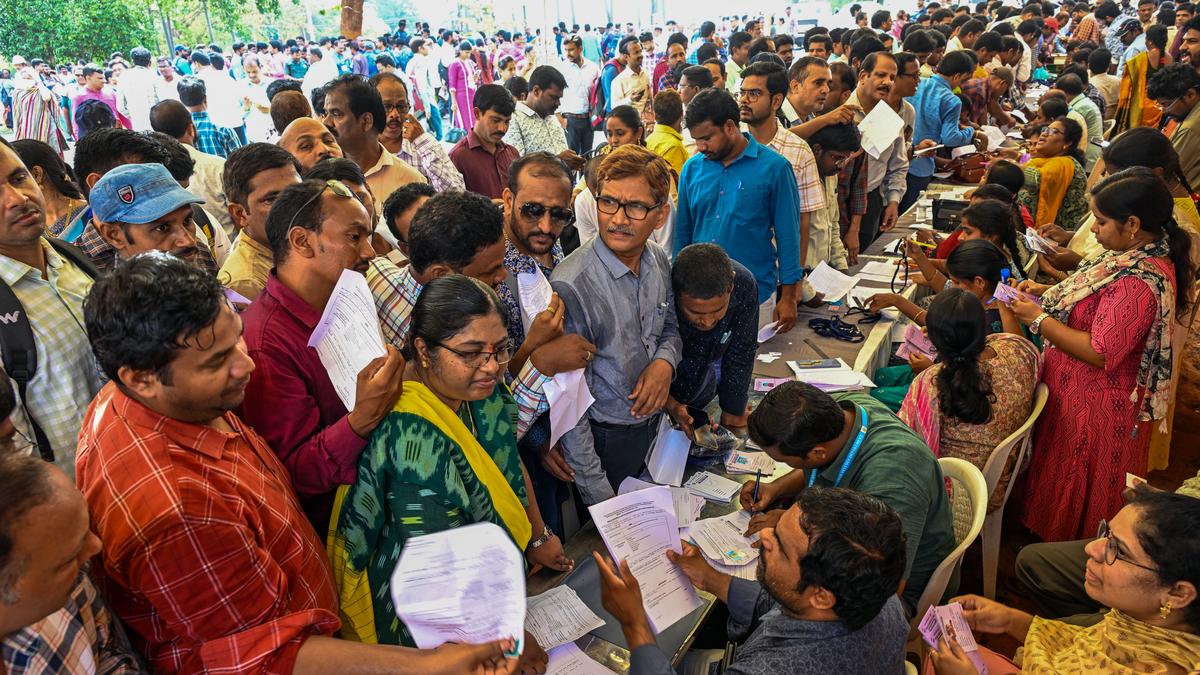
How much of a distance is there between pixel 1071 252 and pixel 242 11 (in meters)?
20.5

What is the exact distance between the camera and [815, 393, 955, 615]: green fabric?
6.03 feet

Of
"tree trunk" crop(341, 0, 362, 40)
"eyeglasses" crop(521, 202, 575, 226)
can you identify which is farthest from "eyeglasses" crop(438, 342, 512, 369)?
"tree trunk" crop(341, 0, 362, 40)

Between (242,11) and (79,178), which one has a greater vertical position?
(242,11)

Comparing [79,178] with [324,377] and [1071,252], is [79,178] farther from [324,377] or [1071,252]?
[1071,252]

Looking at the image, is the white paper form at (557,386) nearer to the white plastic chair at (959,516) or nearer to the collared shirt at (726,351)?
the collared shirt at (726,351)

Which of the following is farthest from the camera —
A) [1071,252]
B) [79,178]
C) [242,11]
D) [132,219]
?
[242,11]

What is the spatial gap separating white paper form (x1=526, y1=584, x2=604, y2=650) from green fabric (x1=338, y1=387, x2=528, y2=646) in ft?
1.14

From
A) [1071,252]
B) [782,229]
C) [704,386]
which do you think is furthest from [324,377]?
[1071,252]

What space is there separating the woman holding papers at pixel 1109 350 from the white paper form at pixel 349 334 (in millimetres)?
2493

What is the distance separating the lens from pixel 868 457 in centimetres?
195

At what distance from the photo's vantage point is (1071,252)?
3736 millimetres

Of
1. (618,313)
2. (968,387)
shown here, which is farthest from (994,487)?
(618,313)

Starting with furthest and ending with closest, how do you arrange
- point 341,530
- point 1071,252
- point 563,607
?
point 1071,252 → point 563,607 → point 341,530

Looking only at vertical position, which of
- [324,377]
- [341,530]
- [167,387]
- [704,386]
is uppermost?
[167,387]
